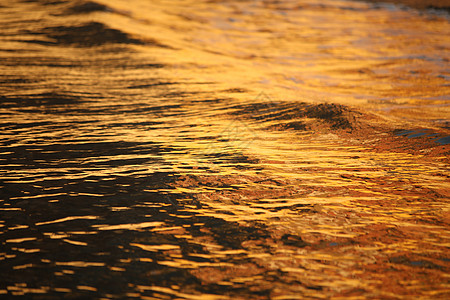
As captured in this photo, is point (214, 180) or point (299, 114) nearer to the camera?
point (214, 180)

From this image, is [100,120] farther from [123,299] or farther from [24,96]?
[123,299]

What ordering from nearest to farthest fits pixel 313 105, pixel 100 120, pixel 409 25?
1. pixel 100 120
2. pixel 313 105
3. pixel 409 25

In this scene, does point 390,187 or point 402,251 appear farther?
point 390,187

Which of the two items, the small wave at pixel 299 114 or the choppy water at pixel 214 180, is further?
the small wave at pixel 299 114

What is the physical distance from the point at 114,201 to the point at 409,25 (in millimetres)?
4863

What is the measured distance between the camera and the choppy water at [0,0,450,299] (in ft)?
2.88

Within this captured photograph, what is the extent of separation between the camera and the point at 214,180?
1292 millimetres

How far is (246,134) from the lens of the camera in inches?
67.6

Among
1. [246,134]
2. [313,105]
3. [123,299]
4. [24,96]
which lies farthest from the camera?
[24,96]

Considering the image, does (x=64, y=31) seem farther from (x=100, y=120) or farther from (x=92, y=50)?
(x=100, y=120)

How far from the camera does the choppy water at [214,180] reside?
0.88 metres

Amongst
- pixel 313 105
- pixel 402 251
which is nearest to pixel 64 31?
pixel 313 105

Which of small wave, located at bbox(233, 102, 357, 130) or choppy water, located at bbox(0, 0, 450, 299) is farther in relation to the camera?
small wave, located at bbox(233, 102, 357, 130)

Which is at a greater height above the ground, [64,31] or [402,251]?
[64,31]
